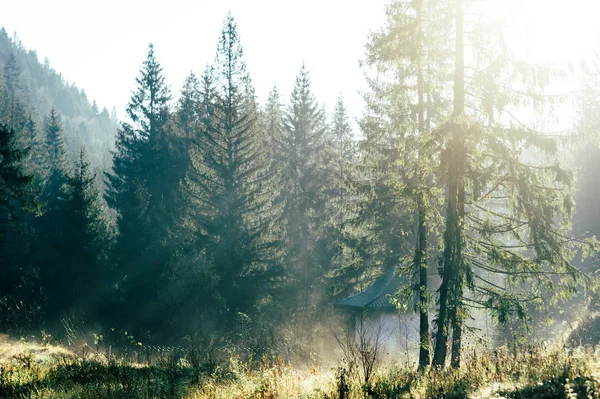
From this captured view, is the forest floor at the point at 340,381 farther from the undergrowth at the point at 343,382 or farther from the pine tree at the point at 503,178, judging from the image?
the pine tree at the point at 503,178

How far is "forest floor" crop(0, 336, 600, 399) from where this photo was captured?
6562 millimetres

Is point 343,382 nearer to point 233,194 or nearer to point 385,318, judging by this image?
point 385,318

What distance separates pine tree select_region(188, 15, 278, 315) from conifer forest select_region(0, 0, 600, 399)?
5.2 inches

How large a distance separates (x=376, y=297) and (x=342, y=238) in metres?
4.17

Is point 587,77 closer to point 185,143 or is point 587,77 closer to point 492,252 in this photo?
point 492,252

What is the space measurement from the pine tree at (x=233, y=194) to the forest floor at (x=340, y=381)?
17673 millimetres

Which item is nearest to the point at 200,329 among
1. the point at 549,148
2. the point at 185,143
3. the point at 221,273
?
the point at 221,273

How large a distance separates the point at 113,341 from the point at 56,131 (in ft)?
180

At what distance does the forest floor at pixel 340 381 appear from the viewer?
6.56m

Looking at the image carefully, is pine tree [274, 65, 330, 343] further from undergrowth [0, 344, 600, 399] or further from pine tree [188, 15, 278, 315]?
undergrowth [0, 344, 600, 399]

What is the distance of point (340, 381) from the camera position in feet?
23.4

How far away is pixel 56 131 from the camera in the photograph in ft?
240

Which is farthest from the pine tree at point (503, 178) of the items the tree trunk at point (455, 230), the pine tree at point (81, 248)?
the pine tree at point (81, 248)

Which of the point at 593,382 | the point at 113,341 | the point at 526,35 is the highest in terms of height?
the point at 526,35
